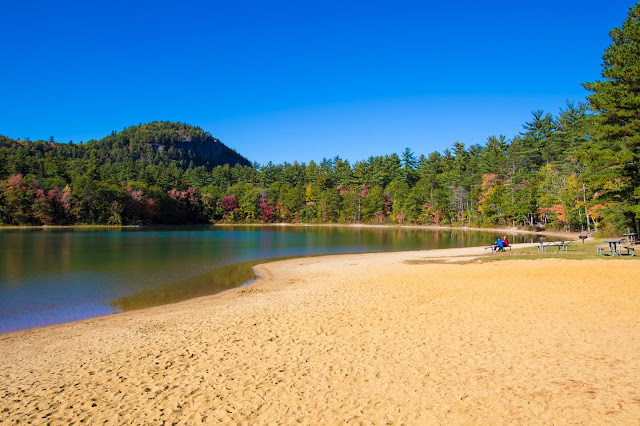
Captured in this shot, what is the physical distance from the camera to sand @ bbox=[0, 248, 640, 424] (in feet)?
15.8

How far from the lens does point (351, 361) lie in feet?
21.3

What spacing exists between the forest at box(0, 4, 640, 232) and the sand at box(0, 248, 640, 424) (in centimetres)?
1489

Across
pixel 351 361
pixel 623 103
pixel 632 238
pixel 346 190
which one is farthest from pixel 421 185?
pixel 351 361

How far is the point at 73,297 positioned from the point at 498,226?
211 feet

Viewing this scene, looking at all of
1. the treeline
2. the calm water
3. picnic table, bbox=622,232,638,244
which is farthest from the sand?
the treeline

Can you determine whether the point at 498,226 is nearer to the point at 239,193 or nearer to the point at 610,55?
the point at 610,55

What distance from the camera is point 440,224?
7688cm

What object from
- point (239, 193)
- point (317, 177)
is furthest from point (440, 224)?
point (239, 193)

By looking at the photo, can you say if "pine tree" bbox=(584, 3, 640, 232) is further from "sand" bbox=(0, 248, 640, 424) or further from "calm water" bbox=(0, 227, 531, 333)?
"calm water" bbox=(0, 227, 531, 333)

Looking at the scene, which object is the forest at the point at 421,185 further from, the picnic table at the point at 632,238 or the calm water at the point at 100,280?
the calm water at the point at 100,280

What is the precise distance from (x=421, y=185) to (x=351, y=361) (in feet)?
275

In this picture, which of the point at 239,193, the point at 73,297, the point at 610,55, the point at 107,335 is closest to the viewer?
the point at 107,335

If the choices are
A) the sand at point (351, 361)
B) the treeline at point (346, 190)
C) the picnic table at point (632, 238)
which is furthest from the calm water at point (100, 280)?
the treeline at point (346, 190)

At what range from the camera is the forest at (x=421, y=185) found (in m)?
21.6
